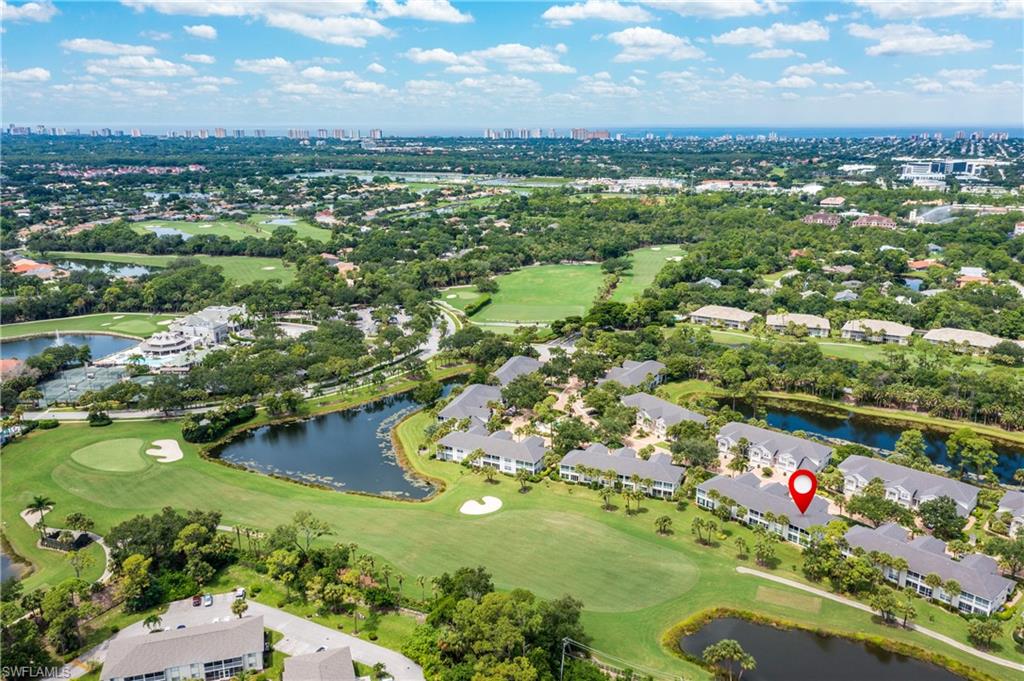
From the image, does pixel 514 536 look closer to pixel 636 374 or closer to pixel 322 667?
pixel 322 667

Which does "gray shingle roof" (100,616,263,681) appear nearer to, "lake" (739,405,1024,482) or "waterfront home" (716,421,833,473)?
"waterfront home" (716,421,833,473)

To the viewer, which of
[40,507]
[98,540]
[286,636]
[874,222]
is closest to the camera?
[286,636]

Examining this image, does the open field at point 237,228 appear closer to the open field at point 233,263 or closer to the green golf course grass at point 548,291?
the open field at point 233,263

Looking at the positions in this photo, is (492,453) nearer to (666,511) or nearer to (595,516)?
(595,516)

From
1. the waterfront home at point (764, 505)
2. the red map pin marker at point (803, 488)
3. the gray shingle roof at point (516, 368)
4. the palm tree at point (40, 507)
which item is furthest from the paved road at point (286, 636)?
the gray shingle roof at point (516, 368)

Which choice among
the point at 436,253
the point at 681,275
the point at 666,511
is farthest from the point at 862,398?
the point at 436,253

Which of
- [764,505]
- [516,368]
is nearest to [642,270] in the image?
[516,368]
